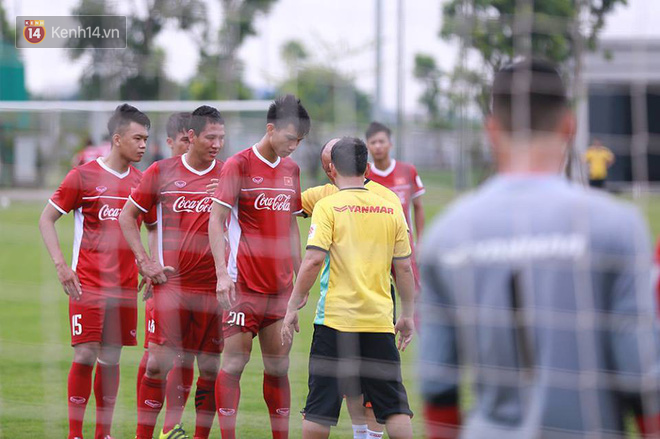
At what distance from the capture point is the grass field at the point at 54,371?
17.9ft

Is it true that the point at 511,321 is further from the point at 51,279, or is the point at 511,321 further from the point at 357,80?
the point at 51,279

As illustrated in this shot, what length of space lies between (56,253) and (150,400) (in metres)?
0.95

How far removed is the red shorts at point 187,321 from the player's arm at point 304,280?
2.56 feet

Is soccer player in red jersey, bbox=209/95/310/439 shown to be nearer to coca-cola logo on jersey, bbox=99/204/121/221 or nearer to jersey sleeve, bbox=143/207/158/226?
jersey sleeve, bbox=143/207/158/226

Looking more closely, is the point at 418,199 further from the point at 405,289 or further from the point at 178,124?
the point at 405,289

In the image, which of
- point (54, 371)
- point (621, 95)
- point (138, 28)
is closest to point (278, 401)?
point (54, 371)

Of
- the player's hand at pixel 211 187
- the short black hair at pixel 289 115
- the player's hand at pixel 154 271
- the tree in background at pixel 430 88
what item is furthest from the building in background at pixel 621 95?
the player's hand at pixel 154 271

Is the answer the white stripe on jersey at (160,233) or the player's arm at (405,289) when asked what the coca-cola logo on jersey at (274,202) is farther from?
the player's arm at (405,289)

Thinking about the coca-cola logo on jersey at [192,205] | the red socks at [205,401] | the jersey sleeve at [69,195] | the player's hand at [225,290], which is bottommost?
the red socks at [205,401]

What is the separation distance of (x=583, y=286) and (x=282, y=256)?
2876 millimetres

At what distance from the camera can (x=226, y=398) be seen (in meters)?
4.67

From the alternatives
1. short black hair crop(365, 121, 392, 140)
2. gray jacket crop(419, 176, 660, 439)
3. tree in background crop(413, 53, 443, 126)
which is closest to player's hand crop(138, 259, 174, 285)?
tree in background crop(413, 53, 443, 126)

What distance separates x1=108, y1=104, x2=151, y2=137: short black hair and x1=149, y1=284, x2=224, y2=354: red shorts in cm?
94

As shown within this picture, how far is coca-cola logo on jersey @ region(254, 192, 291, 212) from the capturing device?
479 centimetres
